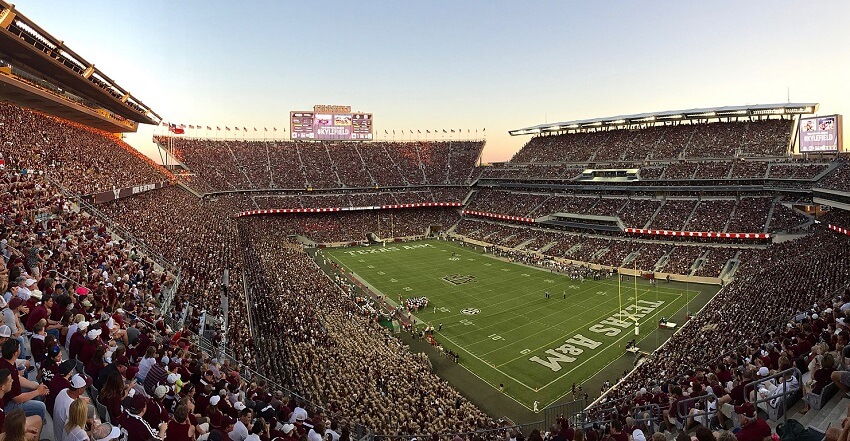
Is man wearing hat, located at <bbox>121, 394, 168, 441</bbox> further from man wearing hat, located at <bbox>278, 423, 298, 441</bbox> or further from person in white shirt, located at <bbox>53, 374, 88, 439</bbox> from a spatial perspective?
man wearing hat, located at <bbox>278, 423, 298, 441</bbox>

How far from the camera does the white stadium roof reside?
51.7m

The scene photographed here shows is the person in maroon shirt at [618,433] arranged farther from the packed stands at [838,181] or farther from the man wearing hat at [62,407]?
the packed stands at [838,181]

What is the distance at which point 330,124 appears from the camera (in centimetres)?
8300

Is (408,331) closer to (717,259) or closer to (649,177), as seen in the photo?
(717,259)

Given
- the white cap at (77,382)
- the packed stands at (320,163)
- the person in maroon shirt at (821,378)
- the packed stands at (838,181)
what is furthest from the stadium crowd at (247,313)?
the packed stands at (320,163)

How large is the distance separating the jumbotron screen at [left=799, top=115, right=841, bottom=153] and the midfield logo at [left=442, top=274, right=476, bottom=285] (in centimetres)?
3356

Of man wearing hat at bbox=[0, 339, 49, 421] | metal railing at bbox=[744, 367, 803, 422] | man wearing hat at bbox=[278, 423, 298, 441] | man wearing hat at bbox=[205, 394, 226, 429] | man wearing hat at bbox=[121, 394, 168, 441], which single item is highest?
man wearing hat at bbox=[0, 339, 49, 421]

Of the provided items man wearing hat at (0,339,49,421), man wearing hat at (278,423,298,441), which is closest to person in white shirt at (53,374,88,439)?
man wearing hat at (0,339,49,421)

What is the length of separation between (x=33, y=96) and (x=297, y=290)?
2164 centimetres

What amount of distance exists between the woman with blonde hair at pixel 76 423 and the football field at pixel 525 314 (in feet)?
63.8

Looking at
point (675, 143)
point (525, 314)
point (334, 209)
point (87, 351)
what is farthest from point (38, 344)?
point (675, 143)

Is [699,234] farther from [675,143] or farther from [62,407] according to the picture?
[62,407]

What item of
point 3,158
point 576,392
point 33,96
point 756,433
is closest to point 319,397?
point 576,392

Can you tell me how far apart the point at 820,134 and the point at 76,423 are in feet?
184
